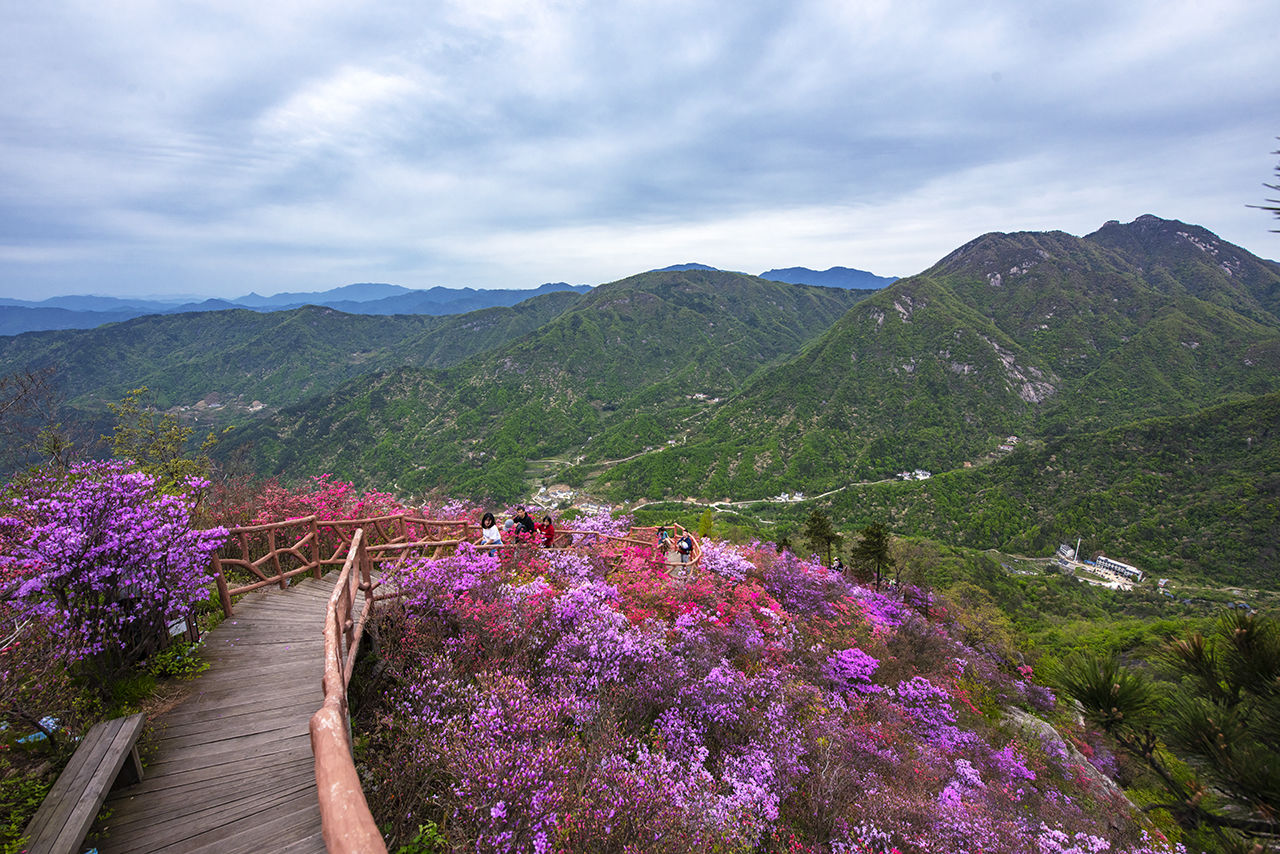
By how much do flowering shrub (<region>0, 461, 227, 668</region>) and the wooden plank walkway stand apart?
0.85 meters

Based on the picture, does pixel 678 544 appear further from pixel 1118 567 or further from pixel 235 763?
pixel 1118 567

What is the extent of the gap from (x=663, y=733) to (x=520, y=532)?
17.1 ft

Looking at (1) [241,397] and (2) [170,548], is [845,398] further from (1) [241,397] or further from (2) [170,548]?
(1) [241,397]

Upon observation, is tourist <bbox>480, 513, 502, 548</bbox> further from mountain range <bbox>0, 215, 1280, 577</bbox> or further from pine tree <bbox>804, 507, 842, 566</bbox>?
mountain range <bbox>0, 215, 1280, 577</bbox>

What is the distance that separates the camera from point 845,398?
122 metres

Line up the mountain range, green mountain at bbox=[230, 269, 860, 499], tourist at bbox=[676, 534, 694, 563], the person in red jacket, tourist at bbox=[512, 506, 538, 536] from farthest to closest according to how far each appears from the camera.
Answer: green mountain at bbox=[230, 269, 860, 499]
the mountain range
tourist at bbox=[676, 534, 694, 563]
the person in red jacket
tourist at bbox=[512, 506, 538, 536]

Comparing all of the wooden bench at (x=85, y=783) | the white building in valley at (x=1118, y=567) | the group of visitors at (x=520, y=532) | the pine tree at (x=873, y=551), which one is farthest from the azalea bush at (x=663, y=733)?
the white building in valley at (x=1118, y=567)

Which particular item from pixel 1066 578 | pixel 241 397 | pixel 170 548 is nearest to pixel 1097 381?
pixel 1066 578

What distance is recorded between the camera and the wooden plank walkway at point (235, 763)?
3.30 m

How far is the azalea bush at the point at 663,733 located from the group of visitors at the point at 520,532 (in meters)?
0.38

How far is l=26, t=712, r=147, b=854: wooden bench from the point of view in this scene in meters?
2.97

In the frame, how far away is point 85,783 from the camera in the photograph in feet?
10.8

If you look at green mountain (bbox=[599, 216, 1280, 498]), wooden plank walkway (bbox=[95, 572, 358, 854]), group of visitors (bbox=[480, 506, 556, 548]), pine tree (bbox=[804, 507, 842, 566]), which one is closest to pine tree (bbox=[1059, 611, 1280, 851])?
wooden plank walkway (bbox=[95, 572, 358, 854])

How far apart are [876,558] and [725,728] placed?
21085mm
